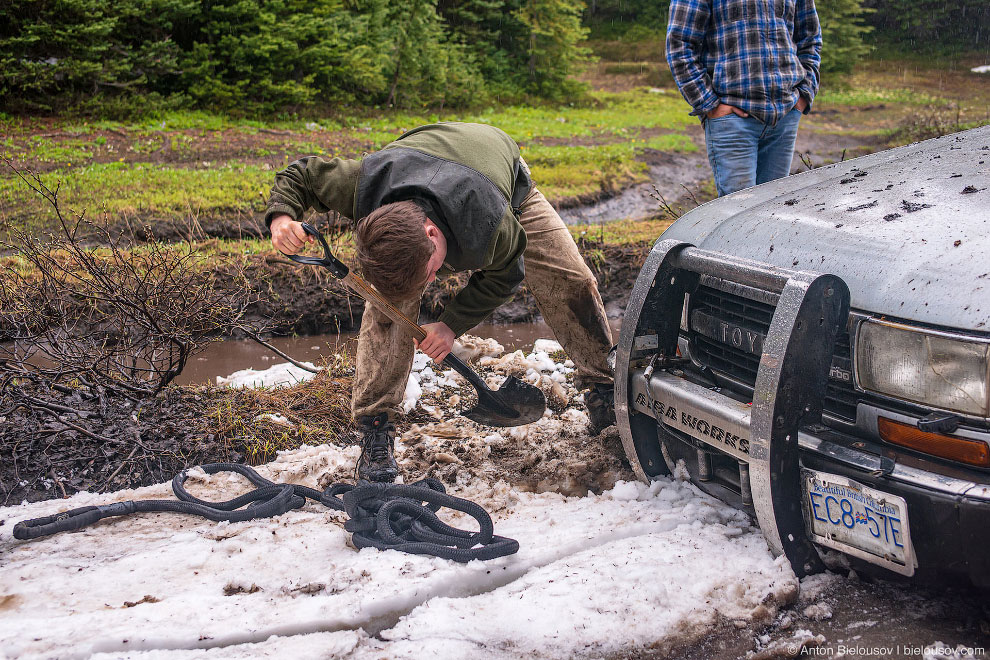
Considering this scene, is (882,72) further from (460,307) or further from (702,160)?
(460,307)

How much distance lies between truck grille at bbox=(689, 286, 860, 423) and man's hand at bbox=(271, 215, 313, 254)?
1.41 m

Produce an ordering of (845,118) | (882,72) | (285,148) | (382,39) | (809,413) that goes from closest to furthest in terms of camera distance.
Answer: (809,413)
(285,148)
(382,39)
(845,118)
(882,72)

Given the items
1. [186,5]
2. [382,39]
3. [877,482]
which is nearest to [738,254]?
[877,482]

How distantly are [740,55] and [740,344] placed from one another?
2.37 meters

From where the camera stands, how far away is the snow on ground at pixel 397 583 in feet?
6.97

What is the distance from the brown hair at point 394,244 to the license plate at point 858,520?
134 centimetres

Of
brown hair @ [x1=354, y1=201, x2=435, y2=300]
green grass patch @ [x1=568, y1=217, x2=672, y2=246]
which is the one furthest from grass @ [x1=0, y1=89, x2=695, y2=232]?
brown hair @ [x1=354, y1=201, x2=435, y2=300]

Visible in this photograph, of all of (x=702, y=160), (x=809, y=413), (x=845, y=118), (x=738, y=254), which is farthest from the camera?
(x=845, y=118)

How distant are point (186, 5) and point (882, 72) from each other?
80.0ft

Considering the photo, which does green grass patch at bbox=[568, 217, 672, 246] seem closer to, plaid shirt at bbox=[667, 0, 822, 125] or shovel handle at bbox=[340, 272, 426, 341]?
plaid shirt at bbox=[667, 0, 822, 125]

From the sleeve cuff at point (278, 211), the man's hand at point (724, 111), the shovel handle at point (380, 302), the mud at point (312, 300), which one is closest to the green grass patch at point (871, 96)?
the mud at point (312, 300)

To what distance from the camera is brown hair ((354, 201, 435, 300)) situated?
2.44 meters

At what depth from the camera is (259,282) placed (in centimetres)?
575

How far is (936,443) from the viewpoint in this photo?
191 cm
